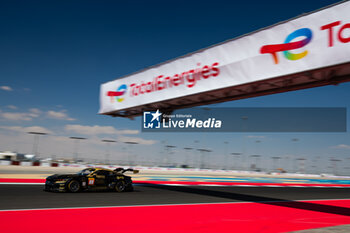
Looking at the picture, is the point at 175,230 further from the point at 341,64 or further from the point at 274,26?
the point at 274,26

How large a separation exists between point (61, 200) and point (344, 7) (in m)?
10.7

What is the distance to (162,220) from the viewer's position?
8.09m

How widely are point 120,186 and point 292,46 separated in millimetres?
10352

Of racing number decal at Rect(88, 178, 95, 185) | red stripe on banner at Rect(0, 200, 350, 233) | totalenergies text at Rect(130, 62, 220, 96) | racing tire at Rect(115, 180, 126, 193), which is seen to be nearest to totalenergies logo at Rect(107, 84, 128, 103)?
totalenergies text at Rect(130, 62, 220, 96)

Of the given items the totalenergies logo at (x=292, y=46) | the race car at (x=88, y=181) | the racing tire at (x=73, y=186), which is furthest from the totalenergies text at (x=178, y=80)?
the racing tire at (x=73, y=186)

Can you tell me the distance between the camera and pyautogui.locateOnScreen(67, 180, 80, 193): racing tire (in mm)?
12662

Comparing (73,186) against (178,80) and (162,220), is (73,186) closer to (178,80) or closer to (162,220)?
(162,220)

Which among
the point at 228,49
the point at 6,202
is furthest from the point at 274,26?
the point at 6,202

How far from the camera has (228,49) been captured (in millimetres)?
9812

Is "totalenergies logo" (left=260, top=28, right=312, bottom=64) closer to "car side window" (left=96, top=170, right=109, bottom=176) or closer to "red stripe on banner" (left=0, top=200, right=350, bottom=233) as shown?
"red stripe on banner" (left=0, top=200, right=350, bottom=233)

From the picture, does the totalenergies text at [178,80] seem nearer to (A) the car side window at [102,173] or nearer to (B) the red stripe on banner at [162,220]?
(A) the car side window at [102,173]

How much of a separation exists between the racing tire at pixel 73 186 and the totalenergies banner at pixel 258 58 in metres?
4.45

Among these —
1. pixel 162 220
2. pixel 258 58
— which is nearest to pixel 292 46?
pixel 258 58

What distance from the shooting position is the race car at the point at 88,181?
12461mm
